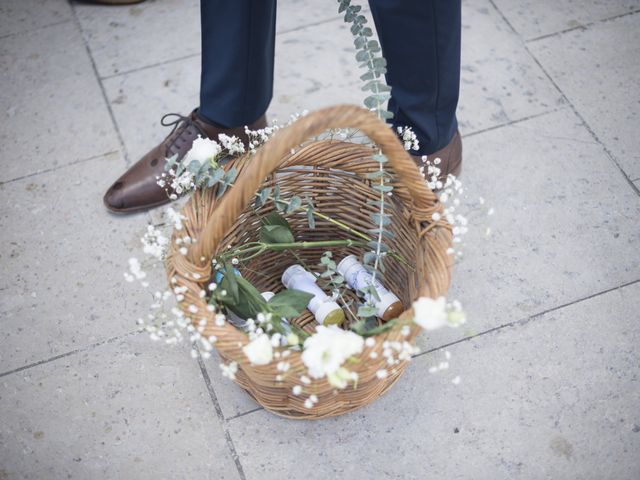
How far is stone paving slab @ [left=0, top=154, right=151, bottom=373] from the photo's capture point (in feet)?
4.72

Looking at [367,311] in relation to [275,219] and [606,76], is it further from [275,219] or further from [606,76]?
[606,76]

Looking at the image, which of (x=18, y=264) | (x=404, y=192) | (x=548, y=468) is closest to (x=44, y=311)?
(x=18, y=264)

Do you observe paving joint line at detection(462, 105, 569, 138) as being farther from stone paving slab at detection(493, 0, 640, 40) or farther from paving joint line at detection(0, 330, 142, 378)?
paving joint line at detection(0, 330, 142, 378)

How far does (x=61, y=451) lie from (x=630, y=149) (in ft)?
4.99

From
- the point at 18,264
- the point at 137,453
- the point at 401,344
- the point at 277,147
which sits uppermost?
the point at 277,147

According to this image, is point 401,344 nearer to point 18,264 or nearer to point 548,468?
point 548,468

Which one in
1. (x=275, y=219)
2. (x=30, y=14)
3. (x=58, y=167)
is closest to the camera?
(x=275, y=219)

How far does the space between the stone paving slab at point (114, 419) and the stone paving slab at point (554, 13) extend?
4.57 feet

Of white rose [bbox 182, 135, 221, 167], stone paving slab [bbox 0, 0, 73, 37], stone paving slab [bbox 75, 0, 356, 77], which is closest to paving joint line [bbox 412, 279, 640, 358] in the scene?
white rose [bbox 182, 135, 221, 167]

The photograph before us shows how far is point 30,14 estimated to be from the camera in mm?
2035

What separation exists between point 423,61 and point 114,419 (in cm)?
97

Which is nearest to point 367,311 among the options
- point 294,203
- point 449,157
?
point 294,203

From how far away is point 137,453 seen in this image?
129 cm

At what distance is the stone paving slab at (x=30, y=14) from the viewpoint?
2004 millimetres
